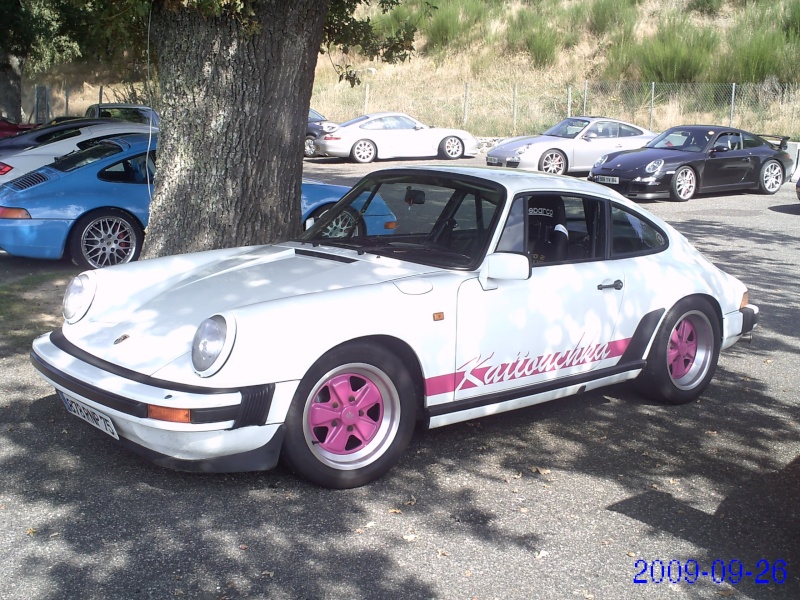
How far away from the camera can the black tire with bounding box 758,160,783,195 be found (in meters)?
17.8

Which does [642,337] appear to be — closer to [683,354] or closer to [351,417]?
[683,354]

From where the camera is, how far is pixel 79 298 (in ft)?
16.3

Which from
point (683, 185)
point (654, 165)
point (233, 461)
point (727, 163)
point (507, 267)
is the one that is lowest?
point (233, 461)

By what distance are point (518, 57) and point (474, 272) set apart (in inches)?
1292

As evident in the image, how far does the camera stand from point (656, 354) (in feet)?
18.6

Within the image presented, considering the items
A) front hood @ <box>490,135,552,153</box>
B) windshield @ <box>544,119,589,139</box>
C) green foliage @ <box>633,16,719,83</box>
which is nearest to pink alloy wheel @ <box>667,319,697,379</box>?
front hood @ <box>490,135,552,153</box>

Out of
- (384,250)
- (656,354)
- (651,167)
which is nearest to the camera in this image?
(384,250)

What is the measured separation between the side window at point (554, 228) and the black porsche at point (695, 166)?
36.4ft

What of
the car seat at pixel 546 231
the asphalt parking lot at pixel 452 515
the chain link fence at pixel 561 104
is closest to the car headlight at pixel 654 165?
the chain link fence at pixel 561 104

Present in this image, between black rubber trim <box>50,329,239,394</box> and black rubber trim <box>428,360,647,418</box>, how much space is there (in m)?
1.20

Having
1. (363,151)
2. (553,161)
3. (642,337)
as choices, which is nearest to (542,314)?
(642,337)

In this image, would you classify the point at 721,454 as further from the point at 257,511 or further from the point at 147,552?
the point at 147,552

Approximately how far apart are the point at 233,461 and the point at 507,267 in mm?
1691

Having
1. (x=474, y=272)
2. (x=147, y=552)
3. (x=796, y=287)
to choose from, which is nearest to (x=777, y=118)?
(x=796, y=287)
